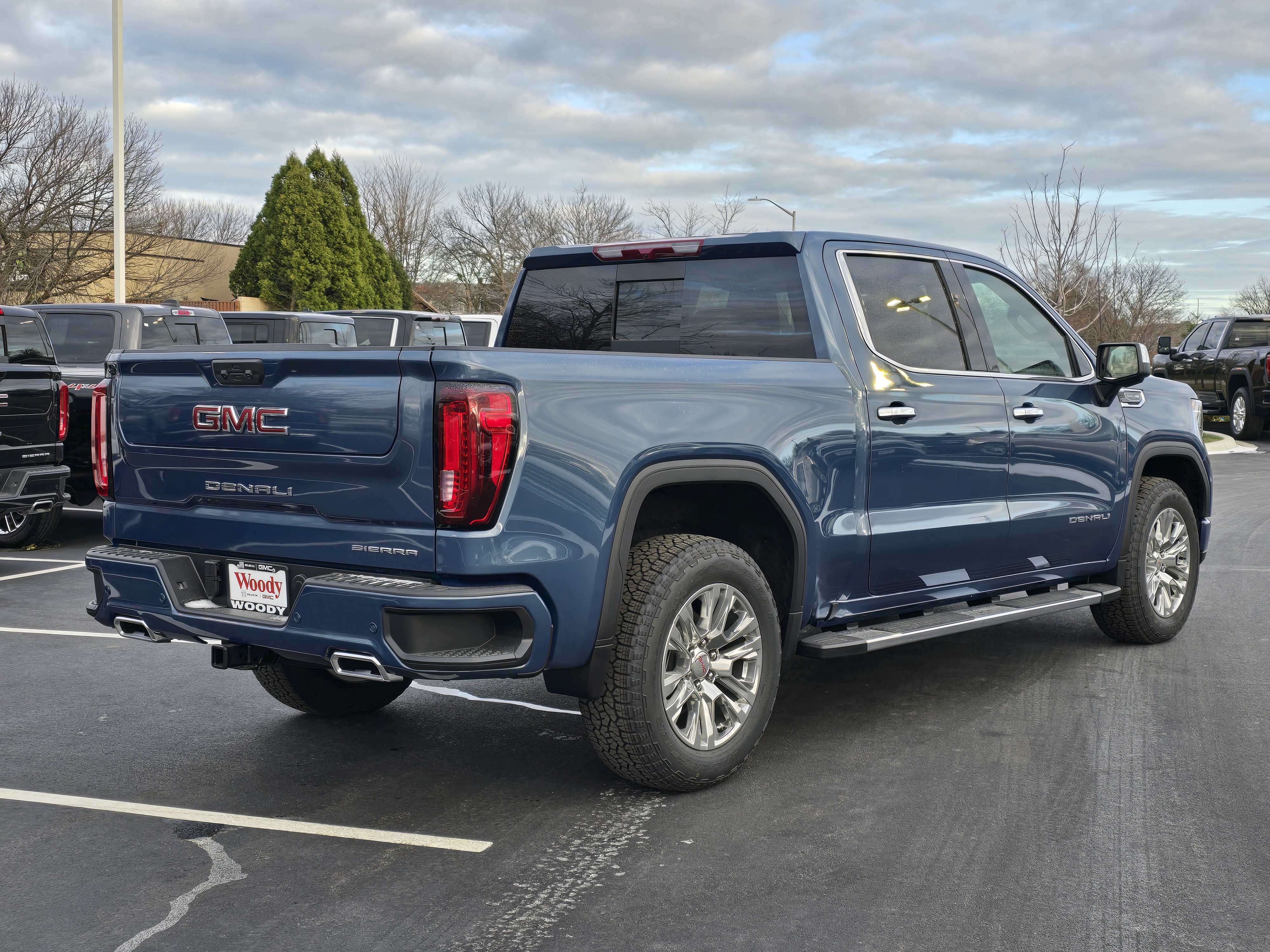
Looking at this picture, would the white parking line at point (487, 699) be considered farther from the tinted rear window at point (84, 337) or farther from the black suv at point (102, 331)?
the tinted rear window at point (84, 337)

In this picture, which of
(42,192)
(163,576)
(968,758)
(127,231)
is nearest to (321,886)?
(163,576)

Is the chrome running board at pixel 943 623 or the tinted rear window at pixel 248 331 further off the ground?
the tinted rear window at pixel 248 331

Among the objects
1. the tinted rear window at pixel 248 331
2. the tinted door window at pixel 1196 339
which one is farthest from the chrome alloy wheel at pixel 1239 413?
the tinted rear window at pixel 248 331

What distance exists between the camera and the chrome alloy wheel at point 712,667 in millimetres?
4355

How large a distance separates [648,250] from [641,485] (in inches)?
65.2

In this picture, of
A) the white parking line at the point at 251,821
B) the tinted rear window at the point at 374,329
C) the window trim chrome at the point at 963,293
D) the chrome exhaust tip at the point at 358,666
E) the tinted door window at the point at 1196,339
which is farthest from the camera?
the tinted door window at the point at 1196,339

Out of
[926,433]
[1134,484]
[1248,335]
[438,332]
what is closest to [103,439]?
[926,433]

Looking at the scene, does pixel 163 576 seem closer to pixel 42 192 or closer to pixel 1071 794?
pixel 1071 794

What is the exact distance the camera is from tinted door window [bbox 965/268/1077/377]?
591 centimetres

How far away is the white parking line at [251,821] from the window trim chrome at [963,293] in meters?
2.55

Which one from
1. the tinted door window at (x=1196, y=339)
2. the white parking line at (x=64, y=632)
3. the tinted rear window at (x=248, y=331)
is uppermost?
the tinted door window at (x=1196, y=339)

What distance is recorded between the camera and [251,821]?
4223 mm

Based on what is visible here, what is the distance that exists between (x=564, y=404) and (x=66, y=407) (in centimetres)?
728

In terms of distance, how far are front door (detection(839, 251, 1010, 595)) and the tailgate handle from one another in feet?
7.64
